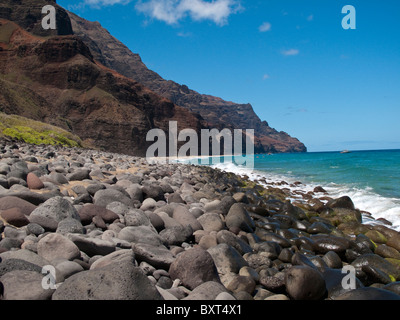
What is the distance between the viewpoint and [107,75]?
74875mm

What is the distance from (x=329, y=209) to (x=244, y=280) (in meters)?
7.27

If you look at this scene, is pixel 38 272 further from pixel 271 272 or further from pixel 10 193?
pixel 271 272

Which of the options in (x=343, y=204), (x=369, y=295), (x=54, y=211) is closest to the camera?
(x=369, y=295)

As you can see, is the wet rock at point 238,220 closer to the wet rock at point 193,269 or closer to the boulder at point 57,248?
the wet rock at point 193,269

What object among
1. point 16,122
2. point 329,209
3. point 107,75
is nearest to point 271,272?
point 329,209

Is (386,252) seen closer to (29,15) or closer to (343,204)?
(343,204)

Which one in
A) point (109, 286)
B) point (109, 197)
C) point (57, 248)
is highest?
point (109, 197)

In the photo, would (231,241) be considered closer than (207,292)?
No

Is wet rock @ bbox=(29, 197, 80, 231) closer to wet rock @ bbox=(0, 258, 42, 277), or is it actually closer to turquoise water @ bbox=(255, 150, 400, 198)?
wet rock @ bbox=(0, 258, 42, 277)

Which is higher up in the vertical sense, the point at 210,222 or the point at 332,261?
→ the point at 210,222

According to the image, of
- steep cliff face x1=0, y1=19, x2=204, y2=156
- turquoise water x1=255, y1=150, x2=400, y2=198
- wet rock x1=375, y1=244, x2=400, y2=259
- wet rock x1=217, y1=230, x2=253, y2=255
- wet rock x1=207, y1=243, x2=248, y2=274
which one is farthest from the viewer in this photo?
steep cliff face x1=0, y1=19, x2=204, y2=156

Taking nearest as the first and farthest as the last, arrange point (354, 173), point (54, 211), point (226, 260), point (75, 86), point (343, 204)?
point (54, 211)
point (226, 260)
point (343, 204)
point (354, 173)
point (75, 86)

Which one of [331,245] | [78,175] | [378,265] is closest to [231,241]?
[331,245]

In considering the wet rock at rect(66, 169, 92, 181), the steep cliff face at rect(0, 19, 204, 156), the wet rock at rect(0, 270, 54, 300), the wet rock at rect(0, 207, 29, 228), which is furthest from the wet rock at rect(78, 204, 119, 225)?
the steep cliff face at rect(0, 19, 204, 156)
